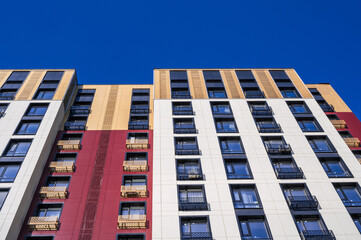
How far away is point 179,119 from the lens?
3772 cm

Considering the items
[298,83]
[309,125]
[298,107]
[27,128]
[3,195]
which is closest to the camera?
[3,195]

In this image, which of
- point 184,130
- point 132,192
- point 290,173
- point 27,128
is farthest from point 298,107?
point 27,128

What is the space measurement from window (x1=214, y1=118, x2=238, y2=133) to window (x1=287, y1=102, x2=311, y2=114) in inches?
373

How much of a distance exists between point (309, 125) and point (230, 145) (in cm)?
1181

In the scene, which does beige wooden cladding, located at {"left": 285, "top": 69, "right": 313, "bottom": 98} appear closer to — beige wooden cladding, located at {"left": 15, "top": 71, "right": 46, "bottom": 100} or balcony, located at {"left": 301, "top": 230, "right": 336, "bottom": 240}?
balcony, located at {"left": 301, "top": 230, "right": 336, "bottom": 240}

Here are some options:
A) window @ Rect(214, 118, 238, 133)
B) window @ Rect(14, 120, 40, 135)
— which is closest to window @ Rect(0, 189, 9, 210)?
window @ Rect(14, 120, 40, 135)

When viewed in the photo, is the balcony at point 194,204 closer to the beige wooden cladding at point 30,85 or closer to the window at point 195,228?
the window at point 195,228

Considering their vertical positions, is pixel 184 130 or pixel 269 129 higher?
pixel 184 130

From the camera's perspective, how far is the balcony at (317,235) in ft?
78.5

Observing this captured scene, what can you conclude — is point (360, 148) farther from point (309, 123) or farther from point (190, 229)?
point (190, 229)

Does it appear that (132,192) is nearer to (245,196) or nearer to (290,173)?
(245,196)

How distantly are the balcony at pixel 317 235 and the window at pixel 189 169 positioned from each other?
10.6 metres

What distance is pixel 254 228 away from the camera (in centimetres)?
2523

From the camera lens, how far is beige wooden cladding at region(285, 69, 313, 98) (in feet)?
140
